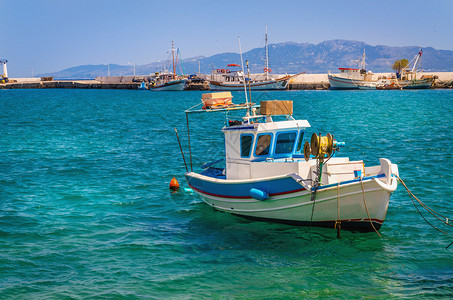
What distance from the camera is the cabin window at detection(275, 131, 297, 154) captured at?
15047 millimetres

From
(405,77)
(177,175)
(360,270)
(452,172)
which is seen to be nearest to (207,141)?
(177,175)

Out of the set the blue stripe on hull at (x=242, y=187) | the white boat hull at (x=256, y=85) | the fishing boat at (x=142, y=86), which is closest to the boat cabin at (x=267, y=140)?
the blue stripe on hull at (x=242, y=187)

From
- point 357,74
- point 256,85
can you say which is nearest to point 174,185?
point 256,85

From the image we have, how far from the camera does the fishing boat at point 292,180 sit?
41.8ft

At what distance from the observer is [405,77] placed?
117125 millimetres

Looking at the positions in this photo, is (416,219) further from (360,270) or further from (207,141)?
(207,141)

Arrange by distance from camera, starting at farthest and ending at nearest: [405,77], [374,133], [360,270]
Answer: [405,77]
[374,133]
[360,270]

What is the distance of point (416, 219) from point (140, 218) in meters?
9.76

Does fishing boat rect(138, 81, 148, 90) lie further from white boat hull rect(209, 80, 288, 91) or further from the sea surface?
the sea surface

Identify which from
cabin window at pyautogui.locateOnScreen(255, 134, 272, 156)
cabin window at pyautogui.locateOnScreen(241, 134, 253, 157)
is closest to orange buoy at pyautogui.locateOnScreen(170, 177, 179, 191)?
cabin window at pyautogui.locateOnScreen(241, 134, 253, 157)

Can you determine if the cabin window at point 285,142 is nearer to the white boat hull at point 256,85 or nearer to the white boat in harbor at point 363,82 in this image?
the white boat hull at point 256,85

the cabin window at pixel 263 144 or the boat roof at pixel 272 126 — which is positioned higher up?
the boat roof at pixel 272 126

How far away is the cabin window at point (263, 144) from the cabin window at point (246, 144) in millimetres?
275

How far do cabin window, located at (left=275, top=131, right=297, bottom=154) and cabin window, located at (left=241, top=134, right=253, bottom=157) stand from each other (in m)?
0.90
